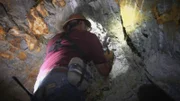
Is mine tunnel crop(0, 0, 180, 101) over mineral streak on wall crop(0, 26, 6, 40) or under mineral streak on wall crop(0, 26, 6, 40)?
under

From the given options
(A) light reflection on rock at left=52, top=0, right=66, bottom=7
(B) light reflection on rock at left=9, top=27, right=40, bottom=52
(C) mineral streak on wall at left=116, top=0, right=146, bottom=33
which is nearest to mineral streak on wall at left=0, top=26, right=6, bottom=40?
(B) light reflection on rock at left=9, top=27, right=40, bottom=52

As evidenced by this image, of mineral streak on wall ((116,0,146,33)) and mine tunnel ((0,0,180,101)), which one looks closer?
mine tunnel ((0,0,180,101))

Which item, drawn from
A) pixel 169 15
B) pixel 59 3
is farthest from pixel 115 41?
pixel 59 3

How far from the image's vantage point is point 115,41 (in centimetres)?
379

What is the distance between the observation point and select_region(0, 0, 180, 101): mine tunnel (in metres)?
2.88

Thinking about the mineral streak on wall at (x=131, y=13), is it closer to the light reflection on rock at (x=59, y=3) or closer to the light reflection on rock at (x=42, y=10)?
the light reflection on rock at (x=59, y=3)

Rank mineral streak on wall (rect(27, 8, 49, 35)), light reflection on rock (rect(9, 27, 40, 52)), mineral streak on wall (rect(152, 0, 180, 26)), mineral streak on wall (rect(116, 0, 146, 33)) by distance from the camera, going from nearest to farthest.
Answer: mineral streak on wall (rect(152, 0, 180, 26)), mineral streak on wall (rect(116, 0, 146, 33)), light reflection on rock (rect(9, 27, 40, 52)), mineral streak on wall (rect(27, 8, 49, 35))

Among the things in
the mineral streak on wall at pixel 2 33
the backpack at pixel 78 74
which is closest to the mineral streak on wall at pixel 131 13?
the backpack at pixel 78 74

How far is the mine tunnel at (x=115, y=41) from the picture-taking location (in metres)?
2.88

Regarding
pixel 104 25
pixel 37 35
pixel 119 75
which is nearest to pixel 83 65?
pixel 119 75

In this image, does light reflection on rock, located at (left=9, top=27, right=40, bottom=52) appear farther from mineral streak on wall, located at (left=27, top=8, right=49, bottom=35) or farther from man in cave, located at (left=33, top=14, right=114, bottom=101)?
man in cave, located at (left=33, top=14, right=114, bottom=101)

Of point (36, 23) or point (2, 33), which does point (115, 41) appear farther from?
point (2, 33)

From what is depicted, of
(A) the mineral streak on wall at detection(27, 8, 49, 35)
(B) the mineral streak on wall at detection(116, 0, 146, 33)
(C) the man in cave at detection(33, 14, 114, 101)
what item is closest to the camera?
(C) the man in cave at detection(33, 14, 114, 101)

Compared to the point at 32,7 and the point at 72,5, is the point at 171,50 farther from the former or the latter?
the point at 32,7
